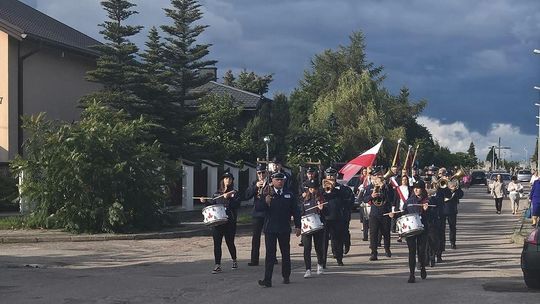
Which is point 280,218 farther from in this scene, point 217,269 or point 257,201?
point 217,269

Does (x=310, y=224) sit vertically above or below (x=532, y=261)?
above

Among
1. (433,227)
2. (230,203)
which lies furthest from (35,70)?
(433,227)

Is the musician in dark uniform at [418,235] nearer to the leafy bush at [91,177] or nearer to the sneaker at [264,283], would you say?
the sneaker at [264,283]

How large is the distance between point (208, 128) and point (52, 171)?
18371 mm

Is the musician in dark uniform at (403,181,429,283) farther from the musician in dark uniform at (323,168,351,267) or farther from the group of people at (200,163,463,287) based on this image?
the musician in dark uniform at (323,168,351,267)

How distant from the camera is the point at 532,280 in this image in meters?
10.5

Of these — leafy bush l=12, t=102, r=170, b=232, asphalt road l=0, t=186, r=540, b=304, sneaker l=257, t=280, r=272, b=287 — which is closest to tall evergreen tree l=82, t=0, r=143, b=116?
leafy bush l=12, t=102, r=170, b=232

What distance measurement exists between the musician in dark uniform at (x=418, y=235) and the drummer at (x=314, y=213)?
147 cm

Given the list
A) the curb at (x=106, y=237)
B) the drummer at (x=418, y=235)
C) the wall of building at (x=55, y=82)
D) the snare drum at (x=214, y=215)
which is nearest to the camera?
the drummer at (x=418, y=235)

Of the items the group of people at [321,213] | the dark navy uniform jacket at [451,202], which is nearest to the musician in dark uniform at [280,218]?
the group of people at [321,213]

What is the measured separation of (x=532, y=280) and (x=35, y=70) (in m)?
23.1

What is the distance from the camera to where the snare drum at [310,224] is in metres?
12.0

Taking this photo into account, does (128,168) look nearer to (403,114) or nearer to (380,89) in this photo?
(380,89)

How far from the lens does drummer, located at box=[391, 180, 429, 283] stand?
11.7 metres
